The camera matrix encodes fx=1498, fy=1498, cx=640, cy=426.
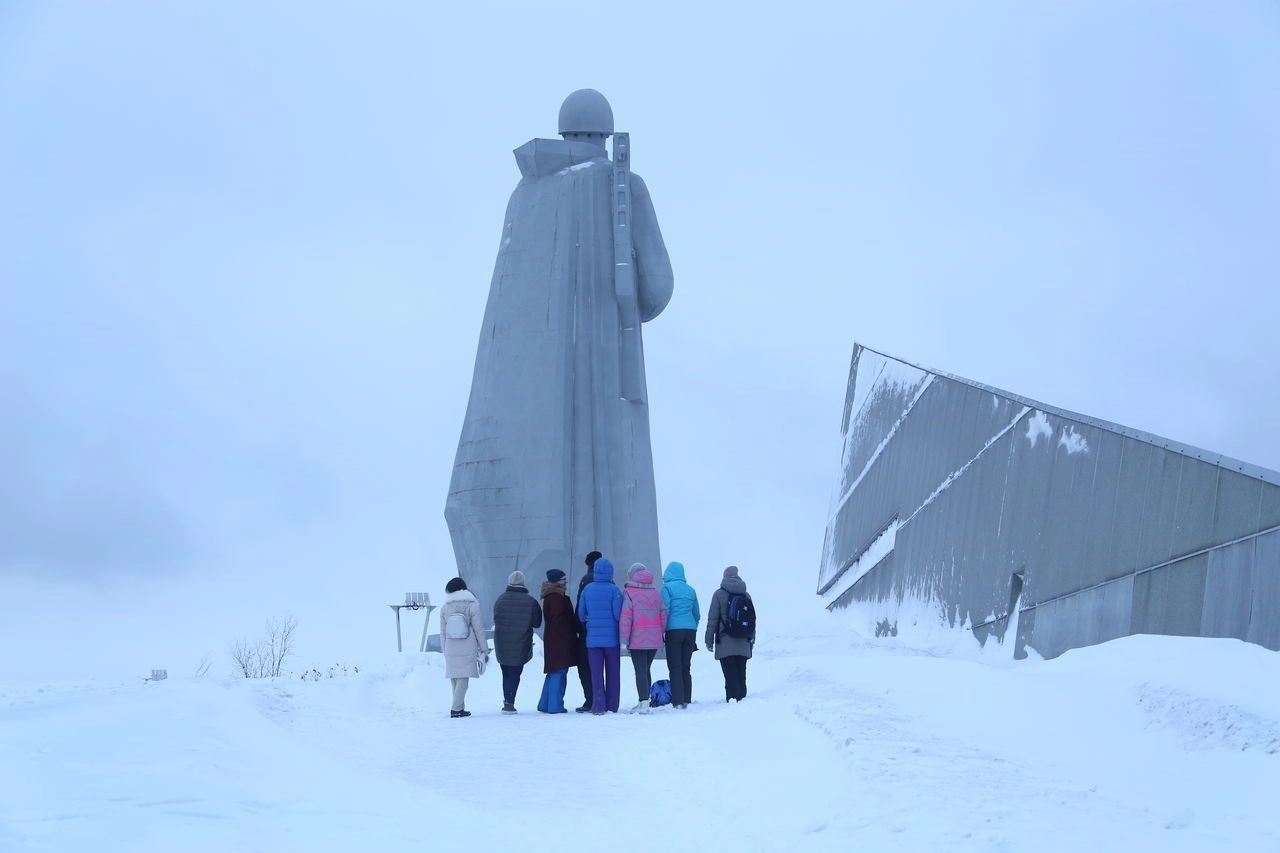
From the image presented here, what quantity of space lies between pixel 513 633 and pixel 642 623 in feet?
3.46

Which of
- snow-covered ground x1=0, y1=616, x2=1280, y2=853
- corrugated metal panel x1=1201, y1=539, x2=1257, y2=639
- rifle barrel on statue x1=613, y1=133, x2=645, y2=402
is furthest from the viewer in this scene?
rifle barrel on statue x1=613, y1=133, x2=645, y2=402

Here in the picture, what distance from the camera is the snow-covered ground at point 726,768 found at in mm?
5652

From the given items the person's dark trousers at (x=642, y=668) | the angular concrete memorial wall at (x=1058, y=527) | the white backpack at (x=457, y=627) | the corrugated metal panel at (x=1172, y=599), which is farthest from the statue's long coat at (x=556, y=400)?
the corrugated metal panel at (x=1172, y=599)

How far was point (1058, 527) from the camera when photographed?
1279 cm

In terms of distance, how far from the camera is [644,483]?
17.5 meters

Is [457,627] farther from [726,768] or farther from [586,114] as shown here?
[586,114]

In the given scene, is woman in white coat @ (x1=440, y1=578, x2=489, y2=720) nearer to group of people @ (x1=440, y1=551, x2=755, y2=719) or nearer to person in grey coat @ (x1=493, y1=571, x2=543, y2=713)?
group of people @ (x1=440, y1=551, x2=755, y2=719)

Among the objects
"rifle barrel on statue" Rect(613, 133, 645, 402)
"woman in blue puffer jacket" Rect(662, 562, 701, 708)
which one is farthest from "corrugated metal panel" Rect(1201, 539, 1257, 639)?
"rifle barrel on statue" Rect(613, 133, 645, 402)

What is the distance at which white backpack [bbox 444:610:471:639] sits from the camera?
37.4ft

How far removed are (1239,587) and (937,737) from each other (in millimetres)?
2396

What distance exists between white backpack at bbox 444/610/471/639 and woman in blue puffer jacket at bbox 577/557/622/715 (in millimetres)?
881

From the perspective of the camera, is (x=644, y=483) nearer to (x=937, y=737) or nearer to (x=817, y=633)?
(x=817, y=633)

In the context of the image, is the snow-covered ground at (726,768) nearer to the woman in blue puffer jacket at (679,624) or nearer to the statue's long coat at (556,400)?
the woman in blue puffer jacket at (679,624)

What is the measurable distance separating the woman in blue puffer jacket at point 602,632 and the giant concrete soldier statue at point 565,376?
494 centimetres
